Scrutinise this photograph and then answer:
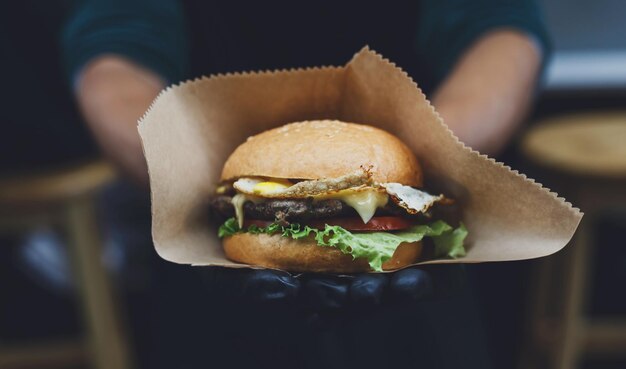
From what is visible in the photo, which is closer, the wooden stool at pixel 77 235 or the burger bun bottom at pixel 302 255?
the burger bun bottom at pixel 302 255

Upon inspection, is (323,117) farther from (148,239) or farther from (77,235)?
(148,239)

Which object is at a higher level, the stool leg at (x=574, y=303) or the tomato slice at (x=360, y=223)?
the stool leg at (x=574, y=303)

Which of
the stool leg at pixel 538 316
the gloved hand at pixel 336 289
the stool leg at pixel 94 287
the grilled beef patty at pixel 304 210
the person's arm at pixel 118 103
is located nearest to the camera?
the gloved hand at pixel 336 289

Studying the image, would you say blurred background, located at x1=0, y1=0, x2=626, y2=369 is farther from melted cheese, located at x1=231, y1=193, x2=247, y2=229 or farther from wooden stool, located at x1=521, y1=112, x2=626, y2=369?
melted cheese, located at x1=231, y1=193, x2=247, y2=229

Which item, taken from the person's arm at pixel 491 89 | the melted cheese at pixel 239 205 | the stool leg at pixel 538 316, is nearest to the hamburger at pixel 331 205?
the melted cheese at pixel 239 205

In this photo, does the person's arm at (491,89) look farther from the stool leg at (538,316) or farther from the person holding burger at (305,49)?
the stool leg at (538,316)

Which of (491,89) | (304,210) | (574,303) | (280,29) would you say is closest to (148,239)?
Result: (280,29)

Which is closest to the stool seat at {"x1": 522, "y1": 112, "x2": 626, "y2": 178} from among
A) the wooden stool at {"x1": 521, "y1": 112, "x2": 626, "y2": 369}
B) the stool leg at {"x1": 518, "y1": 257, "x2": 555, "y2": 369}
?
the wooden stool at {"x1": 521, "y1": 112, "x2": 626, "y2": 369}

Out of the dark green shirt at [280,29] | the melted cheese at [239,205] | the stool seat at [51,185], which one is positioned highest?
the dark green shirt at [280,29]
